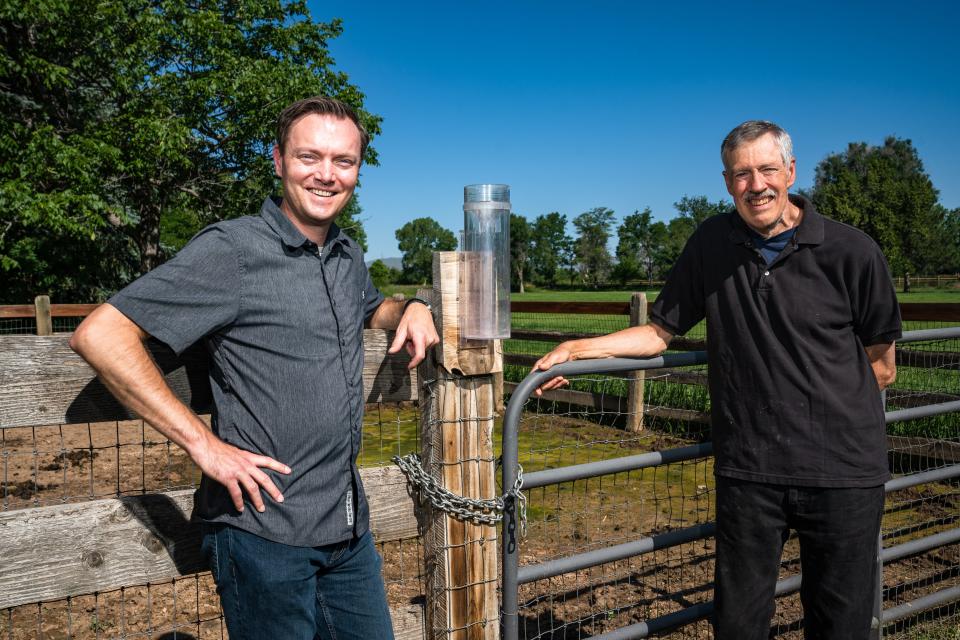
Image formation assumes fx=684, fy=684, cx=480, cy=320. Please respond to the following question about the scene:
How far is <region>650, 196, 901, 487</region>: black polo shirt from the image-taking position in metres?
2.21

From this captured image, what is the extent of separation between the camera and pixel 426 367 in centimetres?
208

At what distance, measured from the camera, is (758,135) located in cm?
231

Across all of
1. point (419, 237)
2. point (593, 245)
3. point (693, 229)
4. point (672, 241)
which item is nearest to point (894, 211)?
point (693, 229)

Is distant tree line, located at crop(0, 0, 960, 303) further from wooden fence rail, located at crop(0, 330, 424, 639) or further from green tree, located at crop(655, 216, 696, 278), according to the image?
green tree, located at crop(655, 216, 696, 278)

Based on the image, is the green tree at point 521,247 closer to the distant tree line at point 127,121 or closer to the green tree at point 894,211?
the green tree at point 894,211

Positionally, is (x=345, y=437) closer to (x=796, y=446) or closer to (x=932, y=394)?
(x=796, y=446)

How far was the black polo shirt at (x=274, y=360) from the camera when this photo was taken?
160 cm

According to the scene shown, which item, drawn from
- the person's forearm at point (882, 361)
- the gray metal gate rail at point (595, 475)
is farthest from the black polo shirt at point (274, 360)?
the person's forearm at point (882, 361)

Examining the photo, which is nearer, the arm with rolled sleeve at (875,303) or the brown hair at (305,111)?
the brown hair at (305,111)

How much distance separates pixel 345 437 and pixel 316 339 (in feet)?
0.88

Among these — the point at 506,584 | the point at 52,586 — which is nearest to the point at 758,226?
the point at 506,584

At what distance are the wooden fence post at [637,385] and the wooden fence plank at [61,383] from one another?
628 cm

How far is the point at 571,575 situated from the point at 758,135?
2954 mm

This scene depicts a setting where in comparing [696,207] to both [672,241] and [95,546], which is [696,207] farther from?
[95,546]
